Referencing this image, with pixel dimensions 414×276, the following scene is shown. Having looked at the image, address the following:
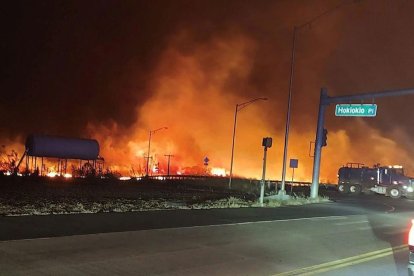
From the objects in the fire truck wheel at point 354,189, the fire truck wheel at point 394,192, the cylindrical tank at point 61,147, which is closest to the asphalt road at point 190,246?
the fire truck wheel at point 394,192

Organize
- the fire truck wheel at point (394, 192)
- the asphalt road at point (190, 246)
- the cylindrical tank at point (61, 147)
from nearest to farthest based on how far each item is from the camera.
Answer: the asphalt road at point (190, 246) → the fire truck wheel at point (394, 192) → the cylindrical tank at point (61, 147)

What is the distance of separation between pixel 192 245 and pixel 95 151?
43.1 m

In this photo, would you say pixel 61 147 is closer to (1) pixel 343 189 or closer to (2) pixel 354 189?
(1) pixel 343 189

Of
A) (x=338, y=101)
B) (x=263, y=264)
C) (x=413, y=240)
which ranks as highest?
(x=338, y=101)

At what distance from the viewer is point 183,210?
19234mm

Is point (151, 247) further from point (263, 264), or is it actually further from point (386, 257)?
point (386, 257)

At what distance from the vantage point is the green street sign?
1160 inches

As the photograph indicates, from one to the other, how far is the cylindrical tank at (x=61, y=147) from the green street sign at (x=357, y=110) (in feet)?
92.6

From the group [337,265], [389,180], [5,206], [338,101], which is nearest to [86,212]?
[5,206]

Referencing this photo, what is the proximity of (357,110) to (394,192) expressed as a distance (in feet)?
61.4

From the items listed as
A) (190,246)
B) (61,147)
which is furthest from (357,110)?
(61,147)

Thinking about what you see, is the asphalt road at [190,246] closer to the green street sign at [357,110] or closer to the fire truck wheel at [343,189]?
the green street sign at [357,110]

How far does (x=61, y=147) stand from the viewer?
1959 inches

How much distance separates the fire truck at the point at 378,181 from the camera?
151ft
